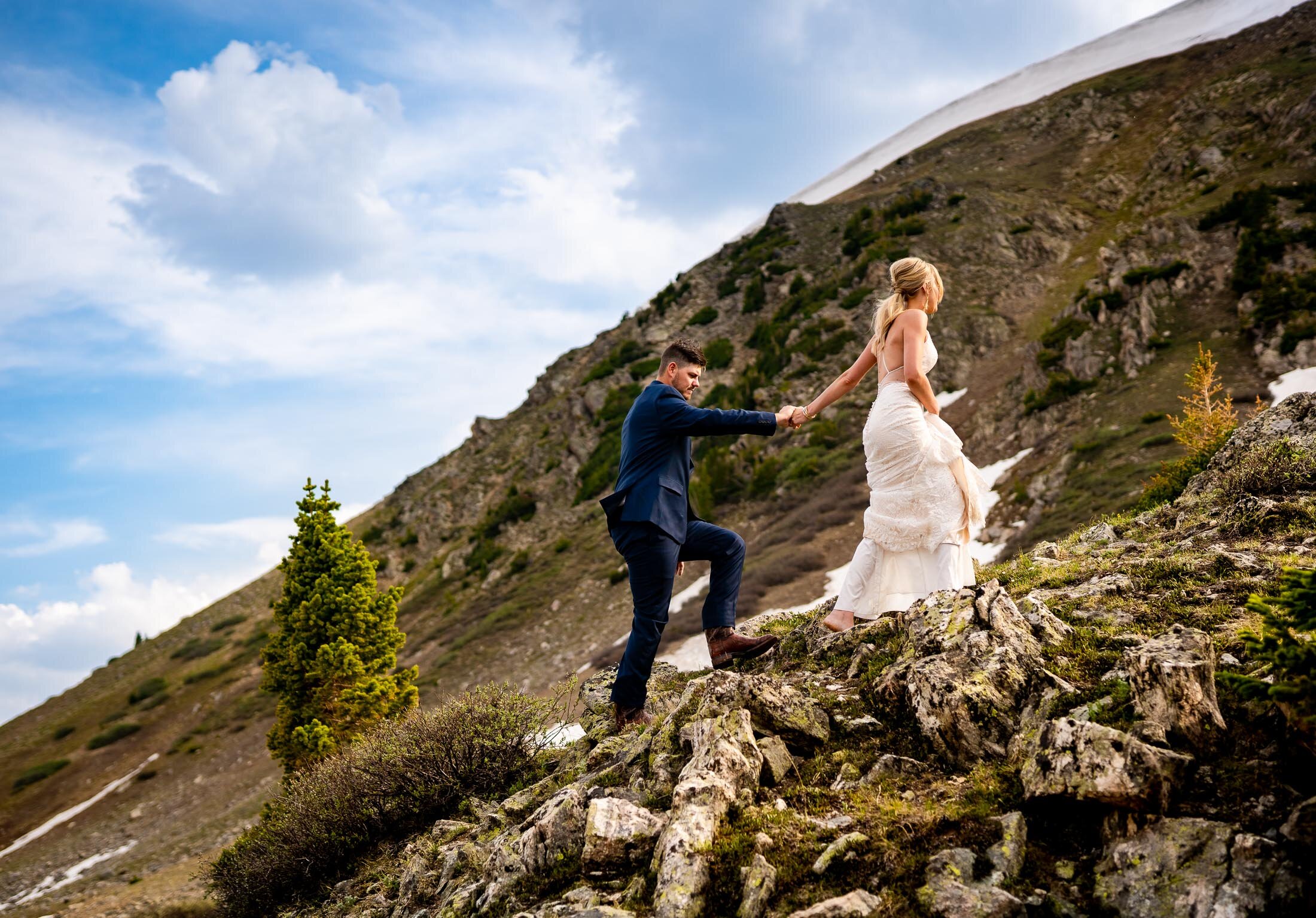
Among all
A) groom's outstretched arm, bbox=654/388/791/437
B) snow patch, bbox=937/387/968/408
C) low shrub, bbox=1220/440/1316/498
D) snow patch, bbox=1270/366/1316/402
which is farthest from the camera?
snow patch, bbox=937/387/968/408

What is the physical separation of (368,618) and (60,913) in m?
11.5

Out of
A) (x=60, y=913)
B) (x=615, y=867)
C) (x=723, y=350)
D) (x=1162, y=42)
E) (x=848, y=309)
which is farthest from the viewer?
(x=1162, y=42)

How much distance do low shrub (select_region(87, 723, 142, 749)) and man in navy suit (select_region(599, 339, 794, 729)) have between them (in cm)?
4784

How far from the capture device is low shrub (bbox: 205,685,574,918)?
22.8 feet

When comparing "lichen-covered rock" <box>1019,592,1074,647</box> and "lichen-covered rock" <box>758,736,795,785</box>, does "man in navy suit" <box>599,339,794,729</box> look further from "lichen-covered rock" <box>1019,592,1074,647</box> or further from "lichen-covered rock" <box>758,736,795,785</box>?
"lichen-covered rock" <box>1019,592,1074,647</box>

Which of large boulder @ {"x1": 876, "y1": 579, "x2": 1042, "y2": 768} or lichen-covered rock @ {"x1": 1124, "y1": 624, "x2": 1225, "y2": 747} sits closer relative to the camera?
lichen-covered rock @ {"x1": 1124, "y1": 624, "x2": 1225, "y2": 747}

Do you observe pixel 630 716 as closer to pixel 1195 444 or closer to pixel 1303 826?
pixel 1303 826

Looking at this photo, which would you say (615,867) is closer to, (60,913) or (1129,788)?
(1129,788)

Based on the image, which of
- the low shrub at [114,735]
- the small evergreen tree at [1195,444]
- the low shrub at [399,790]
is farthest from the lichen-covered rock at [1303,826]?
the low shrub at [114,735]

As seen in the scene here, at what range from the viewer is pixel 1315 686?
9.30 ft

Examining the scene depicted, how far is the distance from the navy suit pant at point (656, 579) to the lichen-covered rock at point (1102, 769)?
2.85 metres

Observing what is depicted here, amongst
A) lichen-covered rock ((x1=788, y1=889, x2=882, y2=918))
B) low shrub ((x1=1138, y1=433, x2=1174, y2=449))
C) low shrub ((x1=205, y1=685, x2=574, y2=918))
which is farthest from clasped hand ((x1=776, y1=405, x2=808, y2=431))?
low shrub ((x1=1138, y1=433, x2=1174, y2=449))

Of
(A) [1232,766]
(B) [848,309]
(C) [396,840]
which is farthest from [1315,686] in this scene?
(B) [848,309]

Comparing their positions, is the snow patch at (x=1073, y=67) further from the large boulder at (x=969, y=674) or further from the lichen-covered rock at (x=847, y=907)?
the lichen-covered rock at (x=847, y=907)
